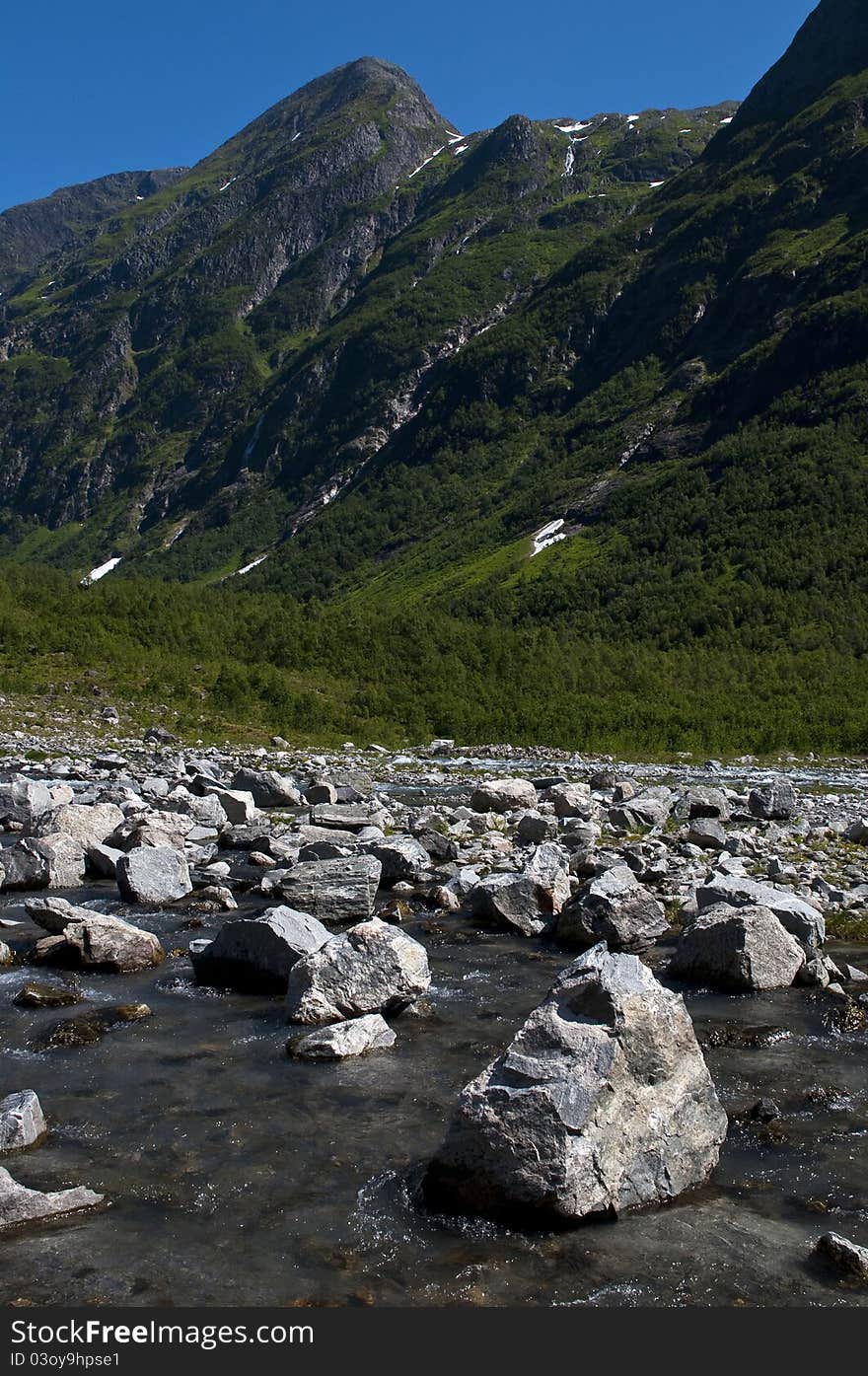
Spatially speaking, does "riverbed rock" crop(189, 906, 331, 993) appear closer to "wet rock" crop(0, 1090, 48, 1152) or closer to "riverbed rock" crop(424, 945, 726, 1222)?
"wet rock" crop(0, 1090, 48, 1152)

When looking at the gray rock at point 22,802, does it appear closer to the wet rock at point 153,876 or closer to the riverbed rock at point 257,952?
the wet rock at point 153,876

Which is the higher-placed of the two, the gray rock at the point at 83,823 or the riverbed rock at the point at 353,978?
the gray rock at the point at 83,823

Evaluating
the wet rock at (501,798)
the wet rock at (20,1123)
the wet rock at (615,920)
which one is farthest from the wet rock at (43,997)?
the wet rock at (501,798)

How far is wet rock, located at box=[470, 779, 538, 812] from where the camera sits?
103 ft

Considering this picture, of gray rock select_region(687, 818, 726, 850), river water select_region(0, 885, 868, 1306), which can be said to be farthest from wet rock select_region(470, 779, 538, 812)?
river water select_region(0, 885, 868, 1306)

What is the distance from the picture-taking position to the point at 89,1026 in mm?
11430

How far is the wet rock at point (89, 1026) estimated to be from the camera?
10992mm

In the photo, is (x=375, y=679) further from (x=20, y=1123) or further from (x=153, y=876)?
(x=20, y=1123)

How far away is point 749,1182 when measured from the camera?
320 inches

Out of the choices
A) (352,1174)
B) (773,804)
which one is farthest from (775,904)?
(773,804)

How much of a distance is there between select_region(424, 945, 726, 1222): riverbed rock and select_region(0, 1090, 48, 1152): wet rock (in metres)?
3.53

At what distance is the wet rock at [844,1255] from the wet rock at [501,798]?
2429 centimetres

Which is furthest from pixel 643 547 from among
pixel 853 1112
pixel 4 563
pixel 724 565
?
pixel 853 1112

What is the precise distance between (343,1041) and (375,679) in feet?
187
